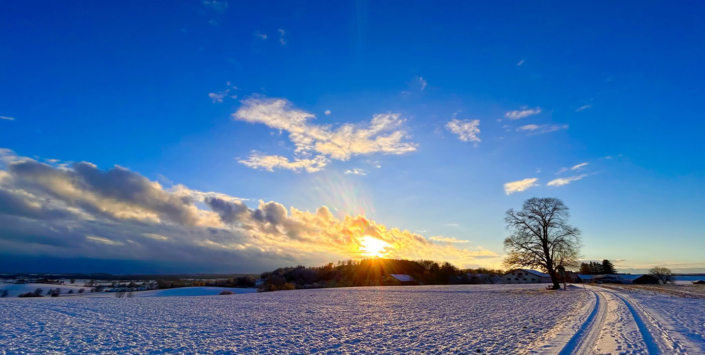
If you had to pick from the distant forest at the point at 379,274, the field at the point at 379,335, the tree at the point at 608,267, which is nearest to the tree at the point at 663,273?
the tree at the point at 608,267

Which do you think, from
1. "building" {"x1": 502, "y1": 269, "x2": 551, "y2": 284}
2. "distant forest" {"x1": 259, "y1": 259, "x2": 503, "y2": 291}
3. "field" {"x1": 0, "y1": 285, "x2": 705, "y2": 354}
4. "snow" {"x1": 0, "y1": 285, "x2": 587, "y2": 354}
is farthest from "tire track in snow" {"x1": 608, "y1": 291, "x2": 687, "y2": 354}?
"building" {"x1": 502, "y1": 269, "x2": 551, "y2": 284}

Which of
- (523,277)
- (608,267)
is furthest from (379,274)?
(608,267)

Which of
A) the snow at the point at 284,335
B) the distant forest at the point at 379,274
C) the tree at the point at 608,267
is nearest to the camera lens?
the snow at the point at 284,335

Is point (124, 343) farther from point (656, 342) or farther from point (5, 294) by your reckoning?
point (5, 294)

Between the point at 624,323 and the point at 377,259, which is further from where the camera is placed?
the point at 377,259

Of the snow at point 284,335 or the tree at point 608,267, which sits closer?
the snow at point 284,335

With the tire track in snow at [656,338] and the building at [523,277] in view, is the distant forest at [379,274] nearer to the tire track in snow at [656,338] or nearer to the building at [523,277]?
the building at [523,277]

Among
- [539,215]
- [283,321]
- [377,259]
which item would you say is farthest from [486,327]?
[377,259]

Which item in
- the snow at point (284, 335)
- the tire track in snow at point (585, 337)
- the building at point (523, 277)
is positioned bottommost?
the building at point (523, 277)

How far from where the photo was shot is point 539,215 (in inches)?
1731

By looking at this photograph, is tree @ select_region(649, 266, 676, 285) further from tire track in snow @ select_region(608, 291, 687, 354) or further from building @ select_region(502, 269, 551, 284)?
tire track in snow @ select_region(608, 291, 687, 354)

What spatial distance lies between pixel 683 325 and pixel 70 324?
1054 inches

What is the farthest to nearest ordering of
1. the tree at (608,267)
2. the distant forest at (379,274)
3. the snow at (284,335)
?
the tree at (608,267), the distant forest at (379,274), the snow at (284,335)

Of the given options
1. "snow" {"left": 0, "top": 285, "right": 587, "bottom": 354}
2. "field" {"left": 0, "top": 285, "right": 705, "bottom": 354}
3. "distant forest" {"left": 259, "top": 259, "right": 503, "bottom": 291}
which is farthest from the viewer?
"distant forest" {"left": 259, "top": 259, "right": 503, "bottom": 291}
